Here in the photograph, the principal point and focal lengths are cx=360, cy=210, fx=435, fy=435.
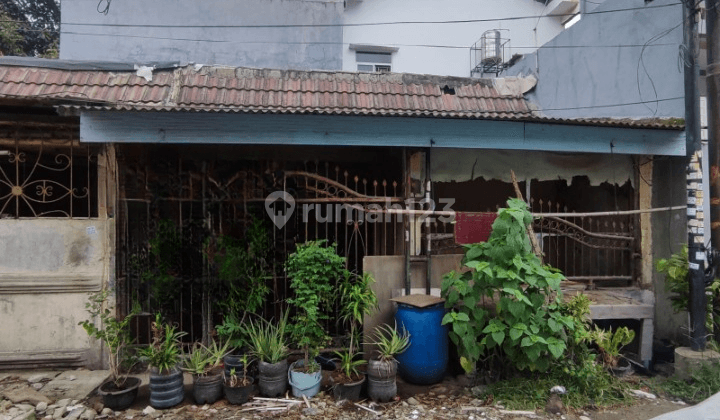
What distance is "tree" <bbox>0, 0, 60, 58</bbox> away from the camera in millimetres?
12445

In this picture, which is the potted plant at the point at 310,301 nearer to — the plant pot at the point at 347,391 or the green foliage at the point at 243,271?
the plant pot at the point at 347,391

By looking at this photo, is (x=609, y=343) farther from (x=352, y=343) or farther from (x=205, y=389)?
(x=205, y=389)

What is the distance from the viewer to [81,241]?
4988mm

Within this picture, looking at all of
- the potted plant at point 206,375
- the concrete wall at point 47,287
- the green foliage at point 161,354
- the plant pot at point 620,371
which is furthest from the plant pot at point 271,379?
the plant pot at point 620,371

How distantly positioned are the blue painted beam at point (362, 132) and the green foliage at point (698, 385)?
102 inches

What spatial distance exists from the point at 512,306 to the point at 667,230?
3428 millimetres

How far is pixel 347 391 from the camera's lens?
4.28 m

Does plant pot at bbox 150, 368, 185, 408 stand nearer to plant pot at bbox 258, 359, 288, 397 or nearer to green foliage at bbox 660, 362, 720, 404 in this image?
plant pot at bbox 258, 359, 288, 397

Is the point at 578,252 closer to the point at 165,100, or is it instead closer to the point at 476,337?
the point at 476,337

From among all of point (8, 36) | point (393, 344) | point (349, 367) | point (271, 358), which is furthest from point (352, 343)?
point (8, 36)

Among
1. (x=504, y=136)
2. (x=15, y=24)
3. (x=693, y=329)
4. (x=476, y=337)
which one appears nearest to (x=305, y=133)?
(x=504, y=136)

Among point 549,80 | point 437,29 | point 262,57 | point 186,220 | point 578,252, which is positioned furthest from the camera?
point 437,29

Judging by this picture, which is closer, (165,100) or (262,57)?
(165,100)

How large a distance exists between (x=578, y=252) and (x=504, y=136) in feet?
11.1
